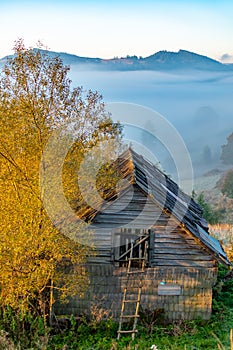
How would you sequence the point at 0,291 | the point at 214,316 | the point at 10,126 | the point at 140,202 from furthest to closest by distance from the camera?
the point at 214,316 < the point at 140,202 < the point at 0,291 < the point at 10,126

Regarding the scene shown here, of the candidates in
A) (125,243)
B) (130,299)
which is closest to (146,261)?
(125,243)

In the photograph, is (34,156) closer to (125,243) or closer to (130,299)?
(125,243)

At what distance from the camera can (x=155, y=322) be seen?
48.6ft

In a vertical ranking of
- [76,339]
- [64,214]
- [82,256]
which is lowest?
[76,339]

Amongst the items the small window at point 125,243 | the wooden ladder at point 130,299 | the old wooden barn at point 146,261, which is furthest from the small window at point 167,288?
the small window at point 125,243

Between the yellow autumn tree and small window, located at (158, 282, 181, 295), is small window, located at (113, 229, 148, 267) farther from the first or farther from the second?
the yellow autumn tree

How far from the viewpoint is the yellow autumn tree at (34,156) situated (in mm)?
12047

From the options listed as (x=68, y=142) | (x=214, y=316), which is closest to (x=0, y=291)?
(x=68, y=142)

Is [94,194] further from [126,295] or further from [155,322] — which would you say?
[155,322]

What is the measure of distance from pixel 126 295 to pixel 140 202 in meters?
3.02

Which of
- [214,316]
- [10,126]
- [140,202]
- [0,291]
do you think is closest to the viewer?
[10,126]

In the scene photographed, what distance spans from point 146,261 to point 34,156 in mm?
4989

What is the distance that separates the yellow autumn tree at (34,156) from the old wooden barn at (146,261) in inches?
79.7

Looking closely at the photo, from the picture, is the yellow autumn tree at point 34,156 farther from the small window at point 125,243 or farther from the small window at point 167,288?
the small window at point 167,288
